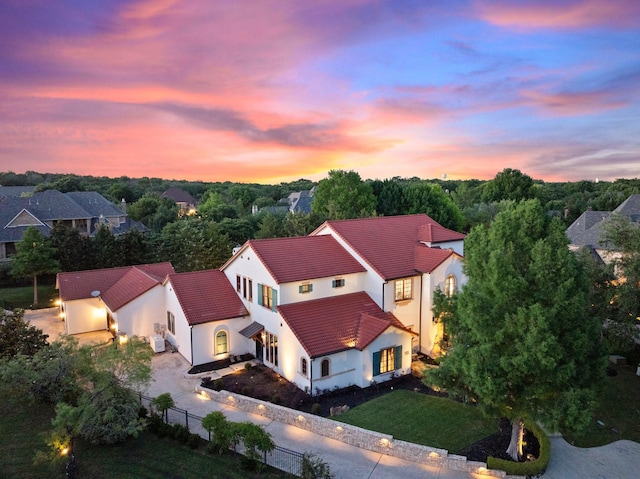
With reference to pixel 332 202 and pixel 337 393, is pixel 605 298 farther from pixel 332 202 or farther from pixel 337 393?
pixel 332 202

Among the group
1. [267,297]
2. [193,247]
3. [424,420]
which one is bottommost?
[424,420]

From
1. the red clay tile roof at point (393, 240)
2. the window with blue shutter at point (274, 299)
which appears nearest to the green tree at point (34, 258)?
the window with blue shutter at point (274, 299)

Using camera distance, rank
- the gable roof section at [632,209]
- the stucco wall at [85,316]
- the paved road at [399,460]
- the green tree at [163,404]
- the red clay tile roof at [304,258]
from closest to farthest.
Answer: the paved road at [399,460]
the green tree at [163,404]
the red clay tile roof at [304,258]
the stucco wall at [85,316]
the gable roof section at [632,209]

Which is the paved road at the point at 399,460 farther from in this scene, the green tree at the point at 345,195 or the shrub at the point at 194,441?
the green tree at the point at 345,195

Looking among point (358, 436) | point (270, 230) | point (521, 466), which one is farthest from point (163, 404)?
point (270, 230)

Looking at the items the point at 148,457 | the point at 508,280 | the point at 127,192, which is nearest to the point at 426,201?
the point at 508,280

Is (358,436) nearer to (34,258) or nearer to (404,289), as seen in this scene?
(404,289)

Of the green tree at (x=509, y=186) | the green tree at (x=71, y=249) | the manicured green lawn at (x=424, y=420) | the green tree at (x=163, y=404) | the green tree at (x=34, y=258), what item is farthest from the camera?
the green tree at (x=509, y=186)
